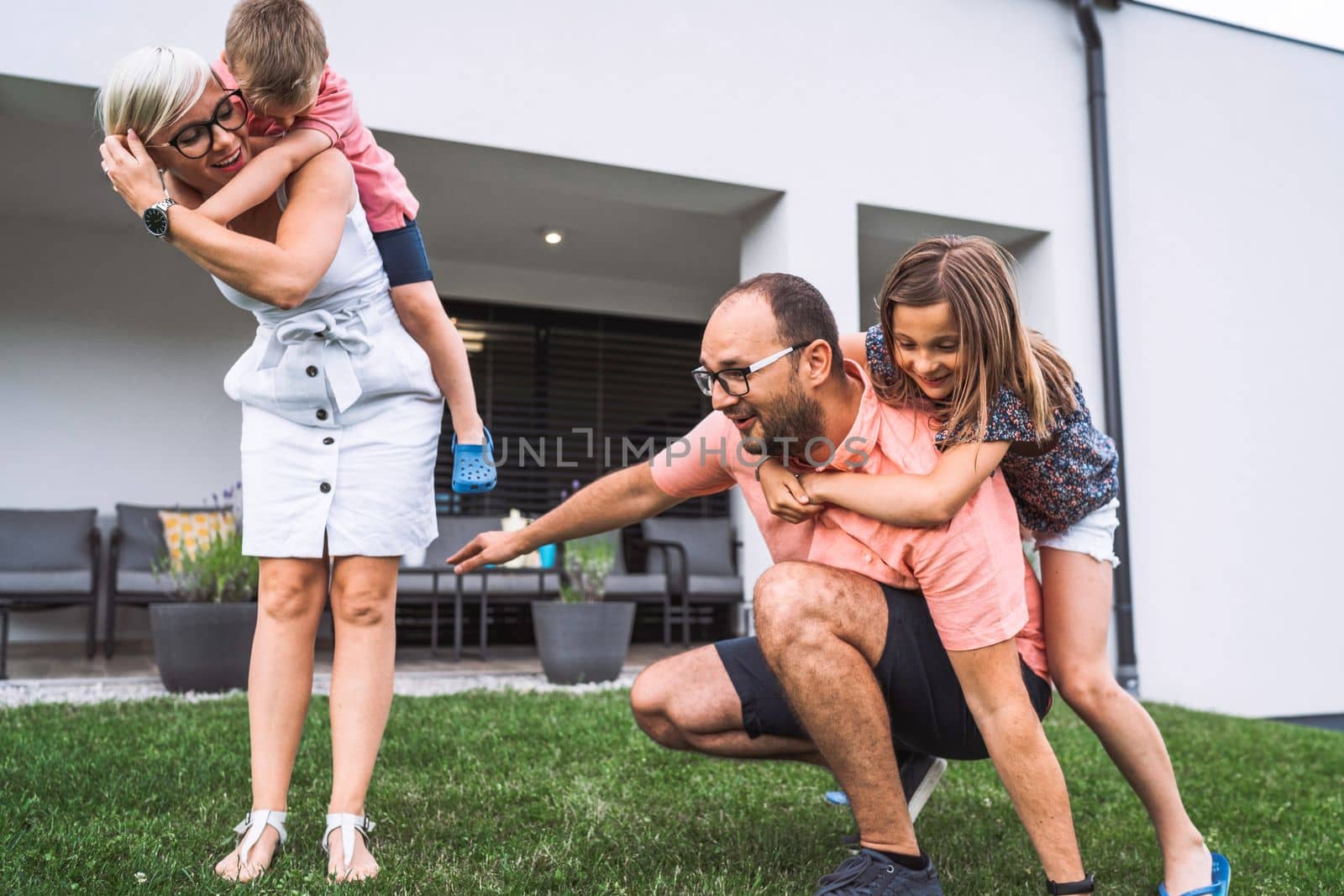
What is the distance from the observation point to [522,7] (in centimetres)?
469

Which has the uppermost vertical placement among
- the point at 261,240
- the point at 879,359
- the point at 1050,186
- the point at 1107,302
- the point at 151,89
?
the point at 1050,186

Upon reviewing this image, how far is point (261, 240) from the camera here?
1.58m

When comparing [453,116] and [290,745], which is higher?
[453,116]

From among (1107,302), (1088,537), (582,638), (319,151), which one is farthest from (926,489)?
(1107,302)

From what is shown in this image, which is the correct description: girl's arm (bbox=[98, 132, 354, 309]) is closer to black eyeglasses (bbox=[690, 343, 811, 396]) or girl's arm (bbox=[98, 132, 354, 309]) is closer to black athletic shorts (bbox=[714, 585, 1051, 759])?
black eyeglasses (bbox=[690, 343, 811, 396])

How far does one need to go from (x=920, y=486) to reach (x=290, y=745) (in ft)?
3.73

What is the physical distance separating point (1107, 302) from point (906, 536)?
4.46 m

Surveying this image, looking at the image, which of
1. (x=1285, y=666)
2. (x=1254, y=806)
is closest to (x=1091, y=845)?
(x=1254, y=806)

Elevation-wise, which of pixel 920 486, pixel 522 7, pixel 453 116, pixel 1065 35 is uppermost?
pixel 1065 35

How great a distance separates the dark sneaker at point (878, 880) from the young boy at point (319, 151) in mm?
954

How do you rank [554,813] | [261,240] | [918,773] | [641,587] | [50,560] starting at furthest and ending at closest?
[641,587]
[50,560]
[554,813]
[918,773]
[261,240]

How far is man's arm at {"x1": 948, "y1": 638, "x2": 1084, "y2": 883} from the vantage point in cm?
145

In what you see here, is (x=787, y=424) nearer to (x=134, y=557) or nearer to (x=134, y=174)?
(x=134, y=174)

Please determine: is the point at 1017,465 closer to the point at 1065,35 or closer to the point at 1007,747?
the point at 1007,747
